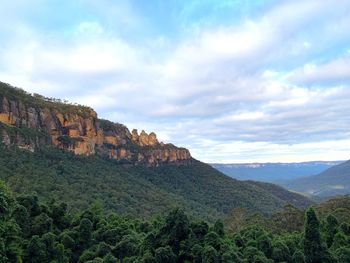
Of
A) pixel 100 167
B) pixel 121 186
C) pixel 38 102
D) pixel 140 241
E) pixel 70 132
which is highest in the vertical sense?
pixel 38 102

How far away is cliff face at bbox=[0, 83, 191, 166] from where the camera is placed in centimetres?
11351

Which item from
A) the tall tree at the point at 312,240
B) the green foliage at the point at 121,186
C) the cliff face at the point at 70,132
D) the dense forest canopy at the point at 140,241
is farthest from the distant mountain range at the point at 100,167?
the tall tree at the point at 312,240

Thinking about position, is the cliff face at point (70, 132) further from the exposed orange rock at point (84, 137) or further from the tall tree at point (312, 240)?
the tall tree at point (312, 240)

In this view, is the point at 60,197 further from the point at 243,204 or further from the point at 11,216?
the point at 243,204

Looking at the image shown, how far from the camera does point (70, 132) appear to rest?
138 m

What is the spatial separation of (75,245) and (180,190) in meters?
113

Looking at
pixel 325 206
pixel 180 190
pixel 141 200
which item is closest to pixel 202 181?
pixel 180 190

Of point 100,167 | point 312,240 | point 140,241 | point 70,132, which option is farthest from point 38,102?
→ point 312,240

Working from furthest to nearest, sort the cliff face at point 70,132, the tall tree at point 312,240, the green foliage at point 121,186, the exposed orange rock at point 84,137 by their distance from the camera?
the exposed orange rock at point 84,137 < the cliff face at point 70,132 < the green foliage at point 121,186 < the tall tree at point 312,240

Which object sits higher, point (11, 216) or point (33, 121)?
point (33, 121)

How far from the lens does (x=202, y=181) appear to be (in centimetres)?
16762

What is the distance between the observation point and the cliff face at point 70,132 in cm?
11351

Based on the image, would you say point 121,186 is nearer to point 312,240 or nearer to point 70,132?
point 70,132

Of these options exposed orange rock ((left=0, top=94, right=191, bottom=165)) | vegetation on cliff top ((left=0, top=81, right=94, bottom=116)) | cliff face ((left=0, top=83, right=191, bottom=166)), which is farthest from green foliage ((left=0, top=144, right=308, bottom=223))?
vegetation on cliff top ((left=0, top=81, right=94, bottom=116))
